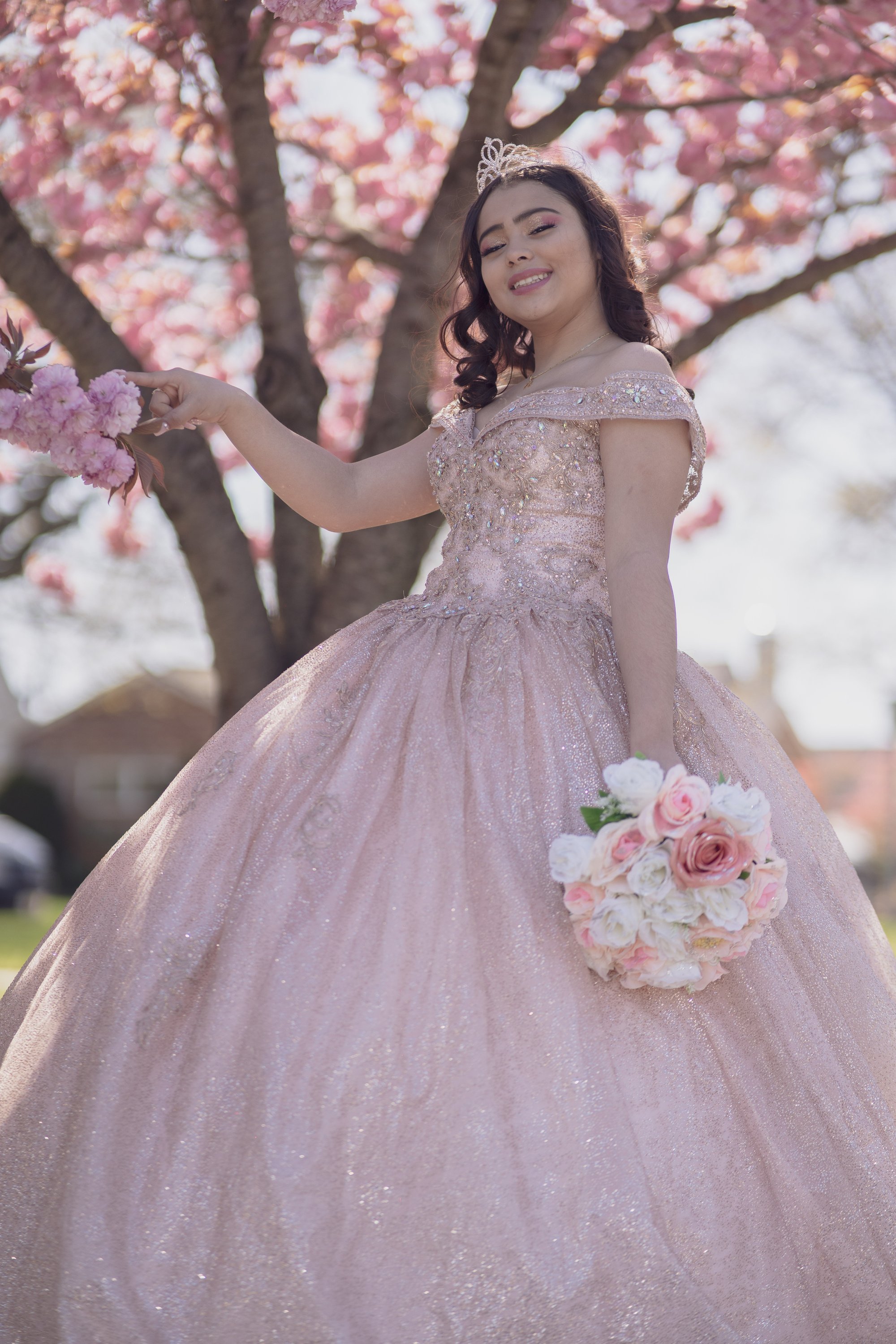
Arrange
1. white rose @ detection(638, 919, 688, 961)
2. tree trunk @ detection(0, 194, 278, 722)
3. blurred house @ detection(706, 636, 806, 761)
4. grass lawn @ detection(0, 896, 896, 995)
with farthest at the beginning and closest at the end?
blurred house @ detection(706, 636, 806, 761) < grass lawn @ detection(0, 896, 896, 995) < tree trunk @ detection(0, 194, 278, 722) < white rose @ detection(638, 919, 688, 961)

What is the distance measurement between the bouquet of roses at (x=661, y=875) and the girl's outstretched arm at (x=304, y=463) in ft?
3.14

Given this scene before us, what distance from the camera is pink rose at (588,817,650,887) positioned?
169 cm

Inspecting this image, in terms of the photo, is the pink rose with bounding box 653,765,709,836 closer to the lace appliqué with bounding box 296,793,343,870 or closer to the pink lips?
the lace appliqué with bounding box 296,793,343,870

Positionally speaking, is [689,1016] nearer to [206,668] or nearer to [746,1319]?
[746,1319]

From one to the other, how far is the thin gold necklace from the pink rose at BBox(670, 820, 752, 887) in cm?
96

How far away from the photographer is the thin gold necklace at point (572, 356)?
7.71ft

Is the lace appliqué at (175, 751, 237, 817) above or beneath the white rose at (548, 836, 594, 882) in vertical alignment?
above

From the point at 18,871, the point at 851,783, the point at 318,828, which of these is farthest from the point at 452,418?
the point at 851,783

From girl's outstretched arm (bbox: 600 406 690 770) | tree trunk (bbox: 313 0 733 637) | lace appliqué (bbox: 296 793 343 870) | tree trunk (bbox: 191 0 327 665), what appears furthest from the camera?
tree trunk (bbox: 191 0 327 665)

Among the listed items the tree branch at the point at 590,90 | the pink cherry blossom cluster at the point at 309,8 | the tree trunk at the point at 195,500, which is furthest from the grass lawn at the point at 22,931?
the pink cherry blossom cluster at the point at 309,8

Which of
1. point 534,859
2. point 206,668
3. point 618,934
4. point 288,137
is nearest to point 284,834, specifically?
point 534,859

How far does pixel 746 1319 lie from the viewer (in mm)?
1664

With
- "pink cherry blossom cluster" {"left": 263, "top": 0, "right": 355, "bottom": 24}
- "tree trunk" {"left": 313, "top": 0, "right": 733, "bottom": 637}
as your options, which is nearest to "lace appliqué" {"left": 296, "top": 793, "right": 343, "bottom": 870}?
"pink cherry blossom cluster" {"left": 263, "top": 0, "right": 355, "bottom": 24}

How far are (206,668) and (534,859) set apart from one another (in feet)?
85.3
